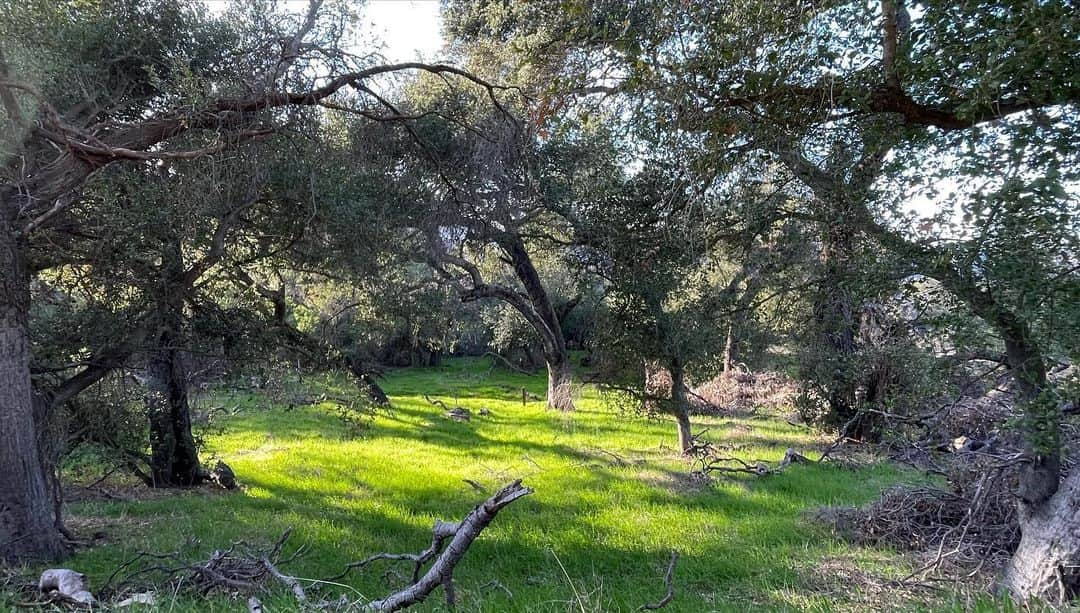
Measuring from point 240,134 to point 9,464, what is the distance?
3.88 meters

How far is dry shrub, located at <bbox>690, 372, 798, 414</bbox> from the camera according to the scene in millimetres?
18406

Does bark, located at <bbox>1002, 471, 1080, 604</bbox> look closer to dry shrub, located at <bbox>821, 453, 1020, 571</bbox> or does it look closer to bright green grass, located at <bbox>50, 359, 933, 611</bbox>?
dry shrub, located at <bbox>821, 453, 1020, 571</bbox>

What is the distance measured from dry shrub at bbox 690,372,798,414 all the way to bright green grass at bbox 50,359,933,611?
1419mm

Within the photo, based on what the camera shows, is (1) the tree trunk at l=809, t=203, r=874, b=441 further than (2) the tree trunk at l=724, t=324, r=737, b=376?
No

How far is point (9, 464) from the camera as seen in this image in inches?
229

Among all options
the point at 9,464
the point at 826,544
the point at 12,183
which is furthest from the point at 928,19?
the point at 9,464

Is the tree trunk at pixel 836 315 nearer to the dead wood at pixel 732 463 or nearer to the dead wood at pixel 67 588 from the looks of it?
the dead wood at pixel 732 463

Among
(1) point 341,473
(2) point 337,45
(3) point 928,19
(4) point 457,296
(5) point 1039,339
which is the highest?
(2) point 337,45

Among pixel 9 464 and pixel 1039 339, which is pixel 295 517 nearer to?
pixel 9 464

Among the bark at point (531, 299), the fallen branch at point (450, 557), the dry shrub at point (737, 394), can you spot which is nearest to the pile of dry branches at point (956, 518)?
the fallen branch at point (450, 557)

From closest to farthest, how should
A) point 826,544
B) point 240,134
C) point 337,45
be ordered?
1. point 240,134
2. point 826,544
3. point 337,45

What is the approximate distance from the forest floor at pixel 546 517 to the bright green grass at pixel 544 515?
4cm

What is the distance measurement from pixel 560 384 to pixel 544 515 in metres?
9.57

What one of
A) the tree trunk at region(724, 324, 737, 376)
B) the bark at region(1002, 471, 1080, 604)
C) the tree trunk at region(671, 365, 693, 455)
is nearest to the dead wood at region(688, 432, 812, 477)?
the tree trunk at region(671, 365, 693, 455)
